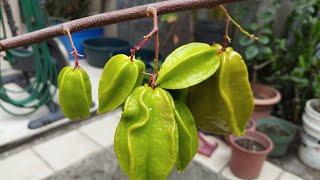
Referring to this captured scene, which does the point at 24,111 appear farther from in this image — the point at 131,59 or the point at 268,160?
the point at 131,59

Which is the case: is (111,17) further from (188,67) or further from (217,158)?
(217,158)

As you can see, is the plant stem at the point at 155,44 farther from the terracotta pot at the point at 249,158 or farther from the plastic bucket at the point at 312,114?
the plastic bucket at the point at 312,114

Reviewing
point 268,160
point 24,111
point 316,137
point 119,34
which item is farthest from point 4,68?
point 316,137

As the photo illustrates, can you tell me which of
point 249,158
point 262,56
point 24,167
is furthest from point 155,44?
point 262,56

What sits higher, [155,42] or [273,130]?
[155,42]

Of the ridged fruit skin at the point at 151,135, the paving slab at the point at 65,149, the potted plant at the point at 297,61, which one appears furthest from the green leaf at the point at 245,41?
the ridged fruit skin at the point at 151,135

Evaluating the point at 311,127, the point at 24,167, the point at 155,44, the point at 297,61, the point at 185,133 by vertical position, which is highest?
the point at 155,44

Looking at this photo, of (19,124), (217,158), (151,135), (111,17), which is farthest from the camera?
(19,124)
